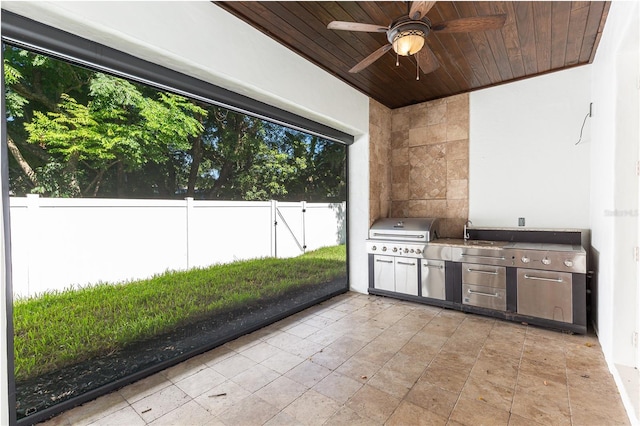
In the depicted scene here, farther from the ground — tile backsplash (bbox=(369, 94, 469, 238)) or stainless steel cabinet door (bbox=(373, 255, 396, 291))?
tile backsplash (bbox=(369, 94, 469, 238))

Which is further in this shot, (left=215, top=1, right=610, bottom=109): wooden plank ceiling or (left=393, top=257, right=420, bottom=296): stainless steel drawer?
(left=393, top=257, right=420, bottom=296): stainless steel drawer

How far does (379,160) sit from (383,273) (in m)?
1.80

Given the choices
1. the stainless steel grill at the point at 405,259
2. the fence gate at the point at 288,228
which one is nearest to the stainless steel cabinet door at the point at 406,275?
the stainless steel grill at the point at 405,259

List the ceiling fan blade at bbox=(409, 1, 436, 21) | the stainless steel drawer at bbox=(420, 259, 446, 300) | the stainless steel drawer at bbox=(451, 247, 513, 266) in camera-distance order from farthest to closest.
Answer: the stainless steel drawer at bbox=(420, 259, 446, 300)
the stainless steel drawer at bbox=(451, 247, 513, 266)
the ceiling fan blade at bbox=(409, 1, 436, 21)

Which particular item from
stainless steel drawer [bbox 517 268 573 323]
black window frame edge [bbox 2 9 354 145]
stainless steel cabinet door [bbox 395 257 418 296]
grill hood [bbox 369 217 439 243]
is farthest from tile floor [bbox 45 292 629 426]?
black window frame edge [bbox 2 9 354 145]

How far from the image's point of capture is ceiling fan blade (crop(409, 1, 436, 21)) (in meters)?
1.76

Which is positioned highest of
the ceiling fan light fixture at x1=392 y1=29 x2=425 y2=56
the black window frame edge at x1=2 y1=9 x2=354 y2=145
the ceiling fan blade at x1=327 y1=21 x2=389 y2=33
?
the ceiling fan blade at x1=327 y1=21 x2=389 y2=33

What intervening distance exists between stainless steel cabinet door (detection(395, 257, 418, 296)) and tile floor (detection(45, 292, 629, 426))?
0.80 metres

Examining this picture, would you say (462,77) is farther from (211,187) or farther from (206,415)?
(206,415)

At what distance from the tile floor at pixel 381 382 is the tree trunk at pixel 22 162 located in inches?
59.5

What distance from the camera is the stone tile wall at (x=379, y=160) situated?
4.34 m

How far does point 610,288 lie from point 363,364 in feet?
6.75

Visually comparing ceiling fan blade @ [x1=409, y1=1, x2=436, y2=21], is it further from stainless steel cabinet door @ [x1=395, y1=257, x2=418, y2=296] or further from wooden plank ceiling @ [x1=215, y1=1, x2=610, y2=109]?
stainless steel cabinet door @ [x1=395, y1=257, x2=418, y2=296]

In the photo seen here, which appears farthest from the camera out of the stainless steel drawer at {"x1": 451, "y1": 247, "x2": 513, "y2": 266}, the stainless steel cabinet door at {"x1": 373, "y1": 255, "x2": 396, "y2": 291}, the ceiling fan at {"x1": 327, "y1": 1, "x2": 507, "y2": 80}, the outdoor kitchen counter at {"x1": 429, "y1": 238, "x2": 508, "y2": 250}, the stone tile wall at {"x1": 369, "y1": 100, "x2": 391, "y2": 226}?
the stone tile wall at {"x1": 369, "y1": 100, "x2": 391, "y2": 226}
